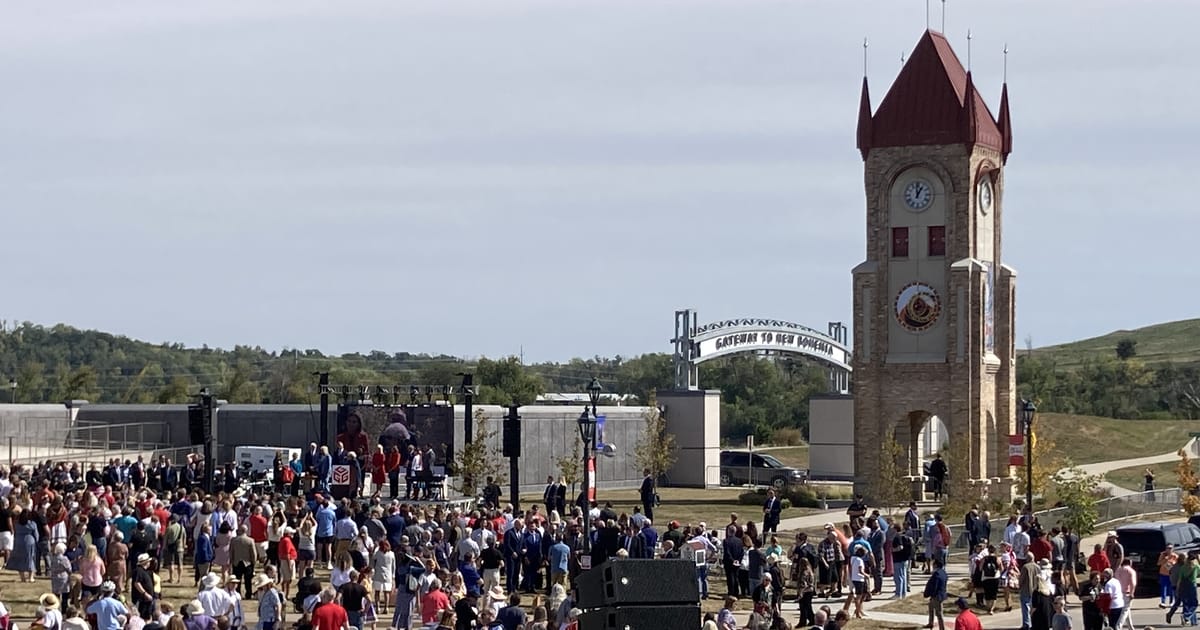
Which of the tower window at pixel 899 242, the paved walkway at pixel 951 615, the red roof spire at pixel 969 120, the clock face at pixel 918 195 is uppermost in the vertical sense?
the red roof spire at pixel 969 120

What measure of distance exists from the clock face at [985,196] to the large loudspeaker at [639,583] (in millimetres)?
38825

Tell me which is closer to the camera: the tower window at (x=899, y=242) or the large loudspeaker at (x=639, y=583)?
the large loudspeaker at (x=639, y=583)

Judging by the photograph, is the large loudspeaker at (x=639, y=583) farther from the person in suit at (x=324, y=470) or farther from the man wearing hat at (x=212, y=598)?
the person in suit at (x=324, y=470)

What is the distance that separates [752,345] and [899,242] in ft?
42.0

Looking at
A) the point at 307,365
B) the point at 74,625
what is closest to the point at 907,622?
the point at 74,625

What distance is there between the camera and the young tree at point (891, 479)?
50.8m

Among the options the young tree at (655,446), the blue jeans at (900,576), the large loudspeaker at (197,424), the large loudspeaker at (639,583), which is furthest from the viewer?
the young tree at (655,446)

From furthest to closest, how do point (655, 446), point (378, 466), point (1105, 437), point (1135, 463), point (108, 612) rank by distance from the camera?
1. point (1105, 437)
2. point (1135, 463)
3. point (655, 446)
4. point (378, 466)
5. point (108, 612)

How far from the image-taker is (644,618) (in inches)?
837

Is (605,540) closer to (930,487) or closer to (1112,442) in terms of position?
(930,487)

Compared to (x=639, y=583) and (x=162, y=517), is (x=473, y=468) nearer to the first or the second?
(x=162, y=517)

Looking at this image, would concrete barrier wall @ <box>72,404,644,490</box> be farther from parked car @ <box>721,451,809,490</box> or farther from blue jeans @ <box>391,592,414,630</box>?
blue jeans @ <box>391,592,414,630</box>

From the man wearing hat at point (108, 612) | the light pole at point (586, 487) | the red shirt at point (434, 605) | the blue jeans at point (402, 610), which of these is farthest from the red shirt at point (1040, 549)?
the man wearing hat at point (108, 612)

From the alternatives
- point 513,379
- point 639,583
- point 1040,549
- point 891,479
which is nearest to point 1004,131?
point 891,479
